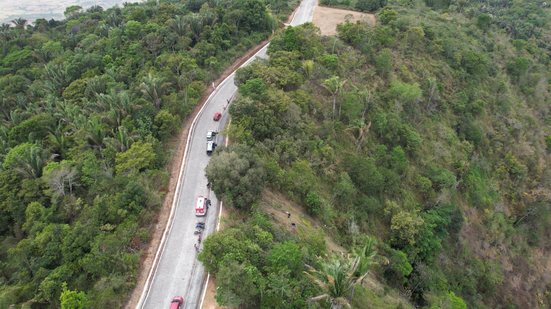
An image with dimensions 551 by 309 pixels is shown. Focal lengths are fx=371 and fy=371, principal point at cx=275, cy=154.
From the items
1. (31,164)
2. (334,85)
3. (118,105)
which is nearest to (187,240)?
(31,164)

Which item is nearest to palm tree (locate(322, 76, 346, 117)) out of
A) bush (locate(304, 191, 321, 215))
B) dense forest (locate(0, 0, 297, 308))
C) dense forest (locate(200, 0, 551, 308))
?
dense forest (locate(200, 0, 551, 308))

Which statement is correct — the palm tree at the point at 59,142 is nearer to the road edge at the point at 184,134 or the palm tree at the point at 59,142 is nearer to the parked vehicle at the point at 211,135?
the road edge at the point at 184,134

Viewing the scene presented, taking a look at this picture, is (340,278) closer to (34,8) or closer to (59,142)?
(59,142)

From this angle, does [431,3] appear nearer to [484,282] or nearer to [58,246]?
[484,282]

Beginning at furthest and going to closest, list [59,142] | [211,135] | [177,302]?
[211,135] → [59,142] → [177,302]

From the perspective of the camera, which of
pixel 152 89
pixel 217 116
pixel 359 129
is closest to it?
pixel 152 89

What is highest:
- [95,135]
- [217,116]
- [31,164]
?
[95,135]
